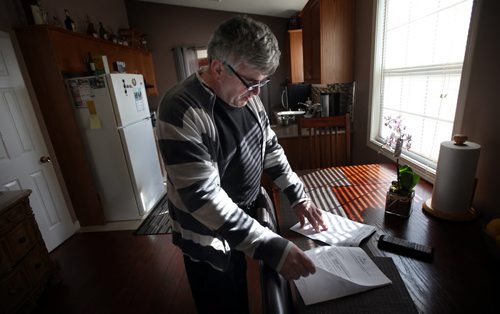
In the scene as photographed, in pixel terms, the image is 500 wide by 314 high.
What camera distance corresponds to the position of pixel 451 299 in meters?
0.66

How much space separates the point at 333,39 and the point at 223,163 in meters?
1.88

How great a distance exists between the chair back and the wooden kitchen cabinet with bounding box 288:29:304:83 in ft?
6.28

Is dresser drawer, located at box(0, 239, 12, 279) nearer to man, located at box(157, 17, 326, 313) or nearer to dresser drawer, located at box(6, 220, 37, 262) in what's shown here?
dresser drawer, located at box(6, 220, 37, 262)

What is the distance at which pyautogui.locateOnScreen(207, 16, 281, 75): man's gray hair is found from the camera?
0.70 metres

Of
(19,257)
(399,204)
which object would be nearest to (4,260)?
(19,257)

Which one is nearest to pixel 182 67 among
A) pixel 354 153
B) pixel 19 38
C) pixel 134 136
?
pixel 134 136

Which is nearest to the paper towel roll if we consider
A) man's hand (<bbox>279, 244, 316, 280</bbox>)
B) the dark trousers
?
man's hand (<bbox>279, 244, 316, 280</bbox>)

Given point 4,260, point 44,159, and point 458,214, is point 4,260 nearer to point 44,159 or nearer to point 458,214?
point 44,159

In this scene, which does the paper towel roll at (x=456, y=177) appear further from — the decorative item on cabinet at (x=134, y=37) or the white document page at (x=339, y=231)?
the decorative item on cabinet at (x=134, y=37)

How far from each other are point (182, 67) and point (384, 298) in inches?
182

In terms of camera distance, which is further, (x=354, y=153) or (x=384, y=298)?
(x=354, y=153)

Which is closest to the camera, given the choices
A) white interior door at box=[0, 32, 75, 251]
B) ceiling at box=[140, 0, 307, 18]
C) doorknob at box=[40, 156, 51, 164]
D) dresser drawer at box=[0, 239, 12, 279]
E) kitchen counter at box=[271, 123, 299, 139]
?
dresser drawer at box=[0, 239, 12, 279]

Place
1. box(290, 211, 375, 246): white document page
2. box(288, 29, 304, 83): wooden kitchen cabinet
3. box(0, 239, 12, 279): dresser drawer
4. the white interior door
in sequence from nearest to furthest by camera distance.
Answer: box(290, 211, 375, 246): white document page, box(0, 239, 12, 279): dresser drawer, the white interior door, box(288, 29, 304, 83): wooden kitchen cabinet

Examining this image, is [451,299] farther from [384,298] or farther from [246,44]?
[246,44]
